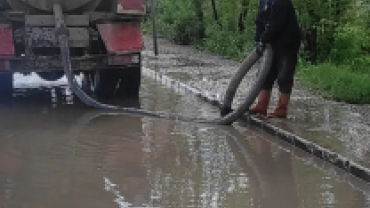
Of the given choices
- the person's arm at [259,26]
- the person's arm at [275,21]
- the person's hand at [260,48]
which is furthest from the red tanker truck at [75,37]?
the person's arm at [275,21]

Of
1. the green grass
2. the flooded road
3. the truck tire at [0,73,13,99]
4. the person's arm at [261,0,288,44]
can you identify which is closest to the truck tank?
the truck tire at [0,73,13,99]

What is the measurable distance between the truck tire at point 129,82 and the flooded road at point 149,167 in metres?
1.66

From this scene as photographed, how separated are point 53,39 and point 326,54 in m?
7.52

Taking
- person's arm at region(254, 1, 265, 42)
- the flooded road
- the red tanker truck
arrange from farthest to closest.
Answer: the red tanker truck < person's arm at region(254, 1, 265, 42) < the flooded road

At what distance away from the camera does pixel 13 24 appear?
396 inches

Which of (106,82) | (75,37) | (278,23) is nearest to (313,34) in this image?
(106,82)

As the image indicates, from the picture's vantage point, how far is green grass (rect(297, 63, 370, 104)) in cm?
1030

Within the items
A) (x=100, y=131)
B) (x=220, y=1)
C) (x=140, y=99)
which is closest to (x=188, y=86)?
(x=140, y=99)

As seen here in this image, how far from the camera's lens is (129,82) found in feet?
37.0

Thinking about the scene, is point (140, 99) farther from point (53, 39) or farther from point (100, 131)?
point (100, 131)

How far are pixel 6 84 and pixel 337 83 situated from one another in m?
5.19

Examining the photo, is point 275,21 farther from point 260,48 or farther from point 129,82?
point 129,82

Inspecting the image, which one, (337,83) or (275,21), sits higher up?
(275,21)

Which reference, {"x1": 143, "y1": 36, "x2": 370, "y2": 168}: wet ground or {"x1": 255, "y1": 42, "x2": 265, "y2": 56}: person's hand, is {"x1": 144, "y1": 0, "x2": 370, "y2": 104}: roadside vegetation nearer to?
{"x1": 143, "y1": 36, "x2": 370, "y2": 168}: wet ground
